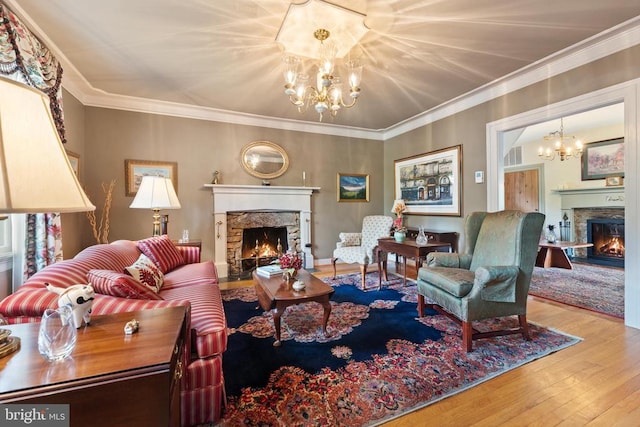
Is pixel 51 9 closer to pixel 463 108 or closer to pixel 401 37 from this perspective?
pixel 401 37

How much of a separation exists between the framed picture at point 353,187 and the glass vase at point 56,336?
4691 millimetres

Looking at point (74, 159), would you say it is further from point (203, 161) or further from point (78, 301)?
point (78, 301)

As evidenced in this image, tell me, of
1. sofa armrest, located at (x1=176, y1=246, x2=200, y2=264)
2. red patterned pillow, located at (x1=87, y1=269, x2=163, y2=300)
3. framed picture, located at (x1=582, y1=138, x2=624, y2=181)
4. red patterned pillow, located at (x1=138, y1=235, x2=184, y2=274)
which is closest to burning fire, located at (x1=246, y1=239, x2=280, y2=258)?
sofa armrest, located at (x1=176, y1=246, x2=200, y2=264)

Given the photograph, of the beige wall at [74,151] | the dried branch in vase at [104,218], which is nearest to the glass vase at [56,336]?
the beige wall at [74,151]

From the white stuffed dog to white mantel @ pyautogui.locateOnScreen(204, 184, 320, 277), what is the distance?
3.38m

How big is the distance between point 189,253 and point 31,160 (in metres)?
2.79

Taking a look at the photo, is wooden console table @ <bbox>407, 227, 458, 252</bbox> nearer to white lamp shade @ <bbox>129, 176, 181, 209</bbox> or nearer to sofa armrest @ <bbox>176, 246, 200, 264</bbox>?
sofa armrest @ <bbox>176, 246, 200, 264</bbox>

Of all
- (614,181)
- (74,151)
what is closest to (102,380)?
(74,151)

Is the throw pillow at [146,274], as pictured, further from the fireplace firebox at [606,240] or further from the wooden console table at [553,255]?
the fireplace firebox at [606,240]

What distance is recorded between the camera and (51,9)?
2.13 metres

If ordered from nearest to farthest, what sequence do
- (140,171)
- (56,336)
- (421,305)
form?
(56,336) → (421,305) → (140,171)

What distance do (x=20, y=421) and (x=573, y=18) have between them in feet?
13.0

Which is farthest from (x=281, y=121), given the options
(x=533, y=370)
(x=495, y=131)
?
(x=533, y=370)

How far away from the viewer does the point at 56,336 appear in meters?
0.86
